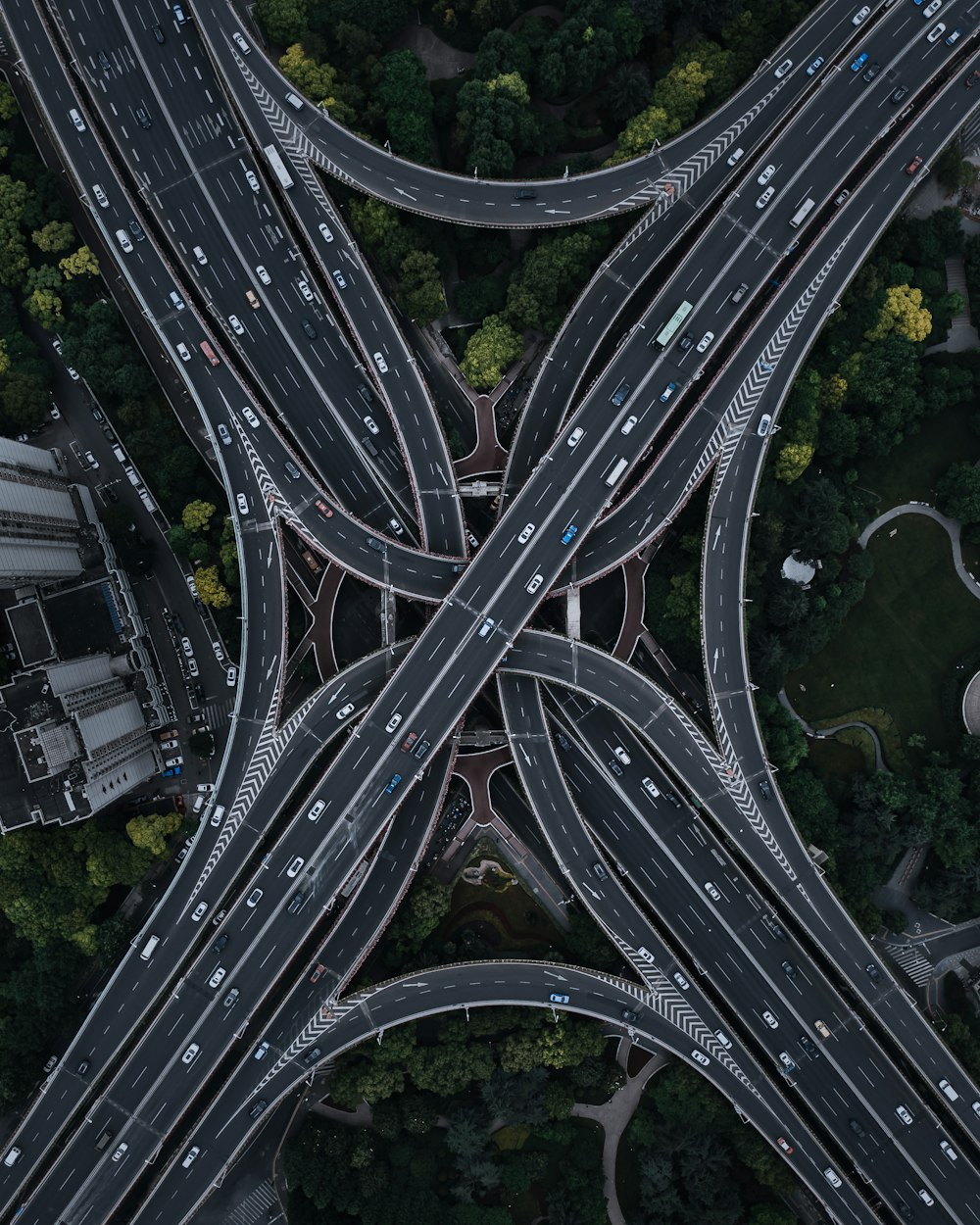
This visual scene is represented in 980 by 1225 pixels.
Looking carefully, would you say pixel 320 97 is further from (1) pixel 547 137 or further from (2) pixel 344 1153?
(2) pixel 344 1153

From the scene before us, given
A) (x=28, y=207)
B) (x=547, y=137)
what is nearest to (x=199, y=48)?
(x=28, y=207)

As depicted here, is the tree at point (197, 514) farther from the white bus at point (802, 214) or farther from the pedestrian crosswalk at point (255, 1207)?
the pedestrian crosswalk at point (255, 1207)

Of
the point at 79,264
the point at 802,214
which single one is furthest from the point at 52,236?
the point at 802,214

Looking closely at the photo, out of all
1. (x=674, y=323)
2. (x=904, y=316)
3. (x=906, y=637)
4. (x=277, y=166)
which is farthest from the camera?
(x=906, y=637)

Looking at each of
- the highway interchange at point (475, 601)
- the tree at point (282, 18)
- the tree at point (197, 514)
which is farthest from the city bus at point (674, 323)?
the tree at point (197, 514)

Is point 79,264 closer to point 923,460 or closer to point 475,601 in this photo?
point 475,601

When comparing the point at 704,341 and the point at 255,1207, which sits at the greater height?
the point at 704,341

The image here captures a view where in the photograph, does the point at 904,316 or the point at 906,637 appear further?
the point at 906,637
